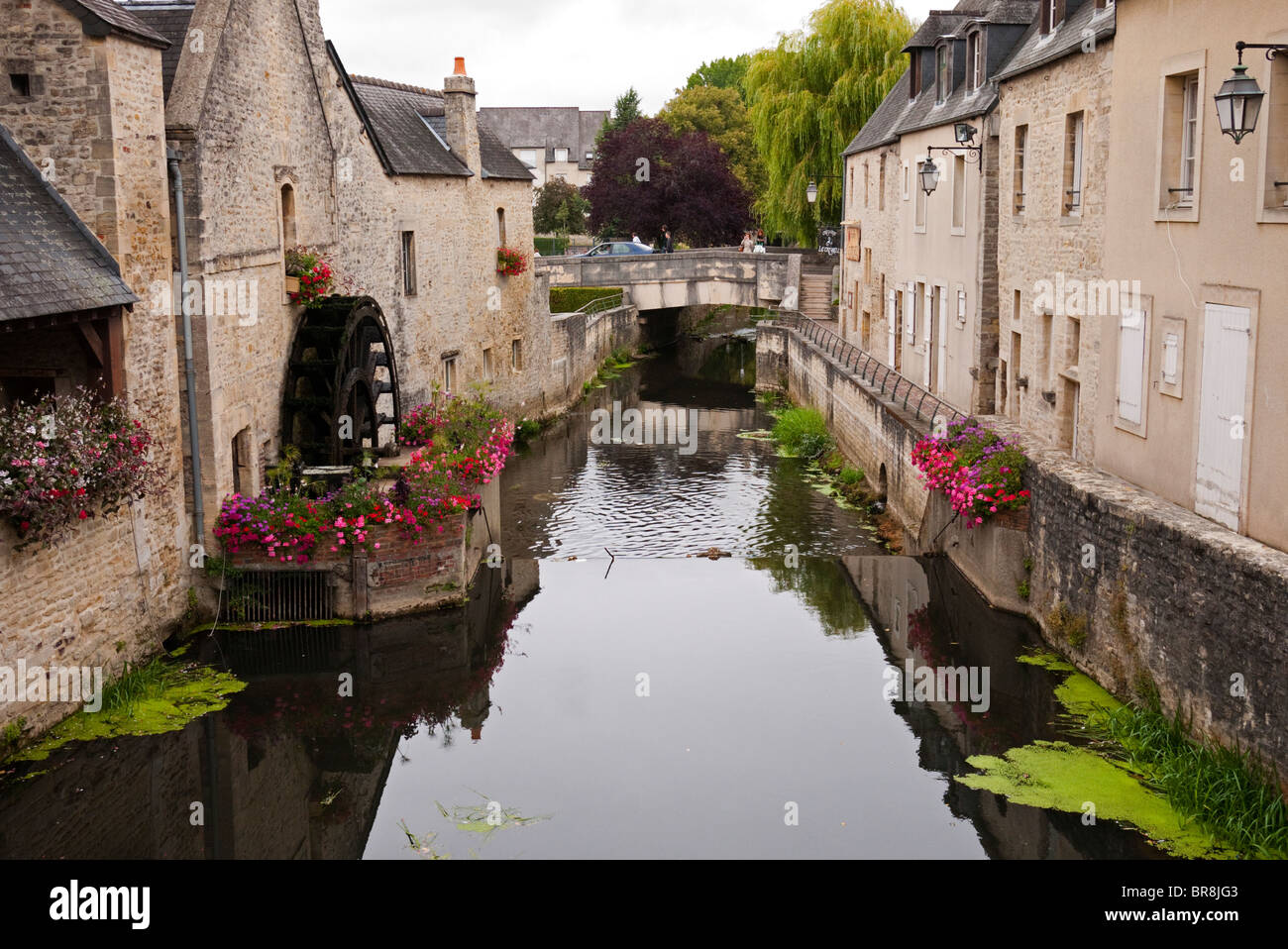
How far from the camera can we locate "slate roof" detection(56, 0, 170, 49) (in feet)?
34.2

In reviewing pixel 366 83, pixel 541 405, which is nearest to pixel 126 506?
pixel 366 83

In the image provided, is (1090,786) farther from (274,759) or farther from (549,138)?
(549,138)

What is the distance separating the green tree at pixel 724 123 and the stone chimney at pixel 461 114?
1286 inches

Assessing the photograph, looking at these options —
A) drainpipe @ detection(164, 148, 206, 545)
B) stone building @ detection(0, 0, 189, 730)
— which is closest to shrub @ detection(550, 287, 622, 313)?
drainpipe @ detection(164, 148, 206, 545)

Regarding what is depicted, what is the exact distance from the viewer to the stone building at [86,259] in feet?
32.2

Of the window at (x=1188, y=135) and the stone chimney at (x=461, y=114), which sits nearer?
the window at (x=1188, y=135)

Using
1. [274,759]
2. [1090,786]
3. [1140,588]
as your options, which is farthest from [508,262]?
[1090,786]

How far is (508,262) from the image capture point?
2514cm

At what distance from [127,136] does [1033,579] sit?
9392 mm

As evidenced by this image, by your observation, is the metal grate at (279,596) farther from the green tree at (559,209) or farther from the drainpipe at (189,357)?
the green tree at (559,209)

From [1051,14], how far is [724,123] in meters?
45.0

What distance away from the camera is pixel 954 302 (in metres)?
19.9

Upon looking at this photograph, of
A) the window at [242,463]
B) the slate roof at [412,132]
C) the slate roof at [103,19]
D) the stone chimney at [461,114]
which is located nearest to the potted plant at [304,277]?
the window at [242,463]
